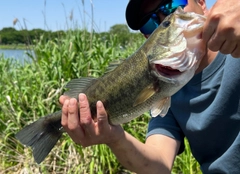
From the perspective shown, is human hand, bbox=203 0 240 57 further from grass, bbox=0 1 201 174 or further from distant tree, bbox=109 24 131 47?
distant tree, bbox=109 24 131 47

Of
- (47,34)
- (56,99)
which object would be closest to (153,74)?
(56,99)

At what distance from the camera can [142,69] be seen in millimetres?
1814

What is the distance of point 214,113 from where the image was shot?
2.05 m

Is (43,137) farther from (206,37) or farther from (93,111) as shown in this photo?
(206,37)

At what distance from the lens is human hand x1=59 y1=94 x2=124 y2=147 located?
1.96 metres

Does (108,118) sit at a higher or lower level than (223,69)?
lower

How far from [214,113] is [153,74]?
513 millimetres

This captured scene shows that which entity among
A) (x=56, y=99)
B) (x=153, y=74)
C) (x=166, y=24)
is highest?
(x=166, y=24)


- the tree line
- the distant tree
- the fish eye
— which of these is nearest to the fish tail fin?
the fish eye

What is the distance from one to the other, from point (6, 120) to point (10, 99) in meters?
0.28

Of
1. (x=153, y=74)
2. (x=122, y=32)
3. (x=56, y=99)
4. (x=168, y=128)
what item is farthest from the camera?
(x=122, y=32)

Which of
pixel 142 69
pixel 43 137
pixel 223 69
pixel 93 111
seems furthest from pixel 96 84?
pixel 223 69

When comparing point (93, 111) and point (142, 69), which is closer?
point (142, 69)

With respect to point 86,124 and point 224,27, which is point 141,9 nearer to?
point 86,124
